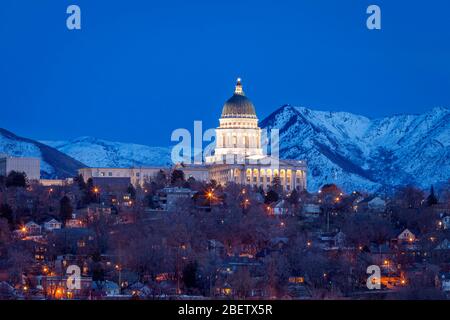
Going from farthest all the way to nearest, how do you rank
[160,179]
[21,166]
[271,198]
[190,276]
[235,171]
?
[235,171], [21,166], [160,179], [271,198], [190,276]

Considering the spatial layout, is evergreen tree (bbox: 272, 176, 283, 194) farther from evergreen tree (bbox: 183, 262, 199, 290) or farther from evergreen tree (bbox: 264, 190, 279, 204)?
evergreen tree (bbox: 183, 262, 199, 290)

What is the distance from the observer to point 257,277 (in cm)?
5775

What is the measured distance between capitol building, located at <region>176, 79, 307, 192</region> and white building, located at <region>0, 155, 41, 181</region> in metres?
12.5

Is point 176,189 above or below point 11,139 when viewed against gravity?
below

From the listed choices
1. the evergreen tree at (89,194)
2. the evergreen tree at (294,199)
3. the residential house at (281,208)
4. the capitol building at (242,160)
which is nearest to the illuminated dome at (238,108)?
the capitol building at (242,160)

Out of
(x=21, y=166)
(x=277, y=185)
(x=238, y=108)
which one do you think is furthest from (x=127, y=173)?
(x=238, y=108)

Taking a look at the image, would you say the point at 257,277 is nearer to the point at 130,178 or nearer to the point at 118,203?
the point at 118,203

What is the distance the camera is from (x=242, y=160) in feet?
410

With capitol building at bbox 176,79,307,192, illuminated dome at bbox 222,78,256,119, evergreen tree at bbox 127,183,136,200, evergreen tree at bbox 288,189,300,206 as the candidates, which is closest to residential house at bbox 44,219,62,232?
evergreen tree at bbox 127,183,136,200

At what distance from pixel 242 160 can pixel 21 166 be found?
64.3 feet

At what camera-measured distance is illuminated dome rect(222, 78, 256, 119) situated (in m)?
135

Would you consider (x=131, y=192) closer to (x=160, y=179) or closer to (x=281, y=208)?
(x=160, y=179)
